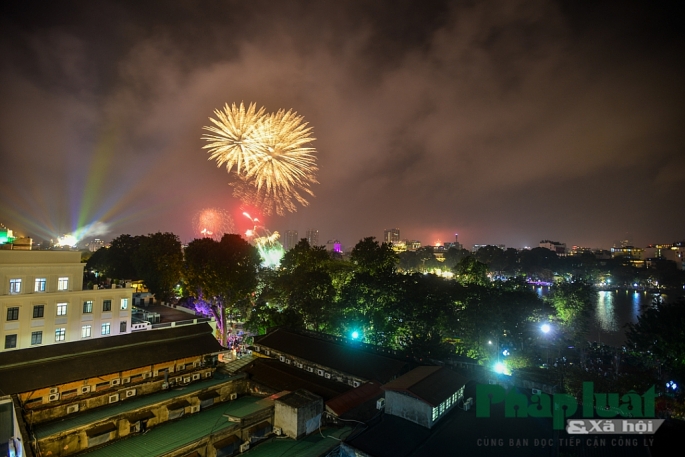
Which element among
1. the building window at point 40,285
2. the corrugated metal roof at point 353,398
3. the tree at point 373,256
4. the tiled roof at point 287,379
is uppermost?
the tree at point 373,256

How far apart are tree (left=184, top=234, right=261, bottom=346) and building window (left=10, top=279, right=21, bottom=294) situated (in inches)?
518

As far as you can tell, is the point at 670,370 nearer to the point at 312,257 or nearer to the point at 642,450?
the point at 642,450

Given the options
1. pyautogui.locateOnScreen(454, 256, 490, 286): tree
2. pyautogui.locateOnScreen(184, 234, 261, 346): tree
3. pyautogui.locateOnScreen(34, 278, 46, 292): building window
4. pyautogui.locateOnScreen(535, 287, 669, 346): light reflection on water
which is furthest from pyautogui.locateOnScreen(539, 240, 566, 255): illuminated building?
pyautogui.locateOnScreen(34, 278, 46, 292): building window

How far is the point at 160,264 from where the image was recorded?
43188mm

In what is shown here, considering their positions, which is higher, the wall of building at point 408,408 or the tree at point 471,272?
the tree at point 471,272

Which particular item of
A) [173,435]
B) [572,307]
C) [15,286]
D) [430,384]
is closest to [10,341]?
[15,286]

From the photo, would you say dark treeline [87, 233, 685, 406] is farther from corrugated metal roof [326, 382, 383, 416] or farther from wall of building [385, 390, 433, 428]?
wall of building [385, 390, 433, 428]

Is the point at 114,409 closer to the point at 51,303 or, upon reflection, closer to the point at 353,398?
the point at 51,303

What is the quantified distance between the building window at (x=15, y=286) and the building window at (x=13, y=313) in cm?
121

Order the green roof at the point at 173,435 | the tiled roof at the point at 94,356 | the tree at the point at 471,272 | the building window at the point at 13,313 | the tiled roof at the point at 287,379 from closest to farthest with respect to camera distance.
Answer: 1. the green roof at the point at 173,435
2. the tiled roof at the point at 94,356
3. the tiled roof at the point at 287,379
4. the building window at the point at 13,313
5. the tree at the point at 471,272

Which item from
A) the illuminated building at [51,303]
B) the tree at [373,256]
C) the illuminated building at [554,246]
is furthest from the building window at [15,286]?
the illuminated building at [554,246]

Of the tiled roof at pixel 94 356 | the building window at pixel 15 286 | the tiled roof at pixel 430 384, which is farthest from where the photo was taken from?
the building window at pixel 15 286

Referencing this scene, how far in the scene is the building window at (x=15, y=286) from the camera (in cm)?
2286

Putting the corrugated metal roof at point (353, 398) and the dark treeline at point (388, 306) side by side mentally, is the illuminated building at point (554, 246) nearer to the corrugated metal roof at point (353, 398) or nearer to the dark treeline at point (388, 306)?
the dark treeline at point (388, 306)
